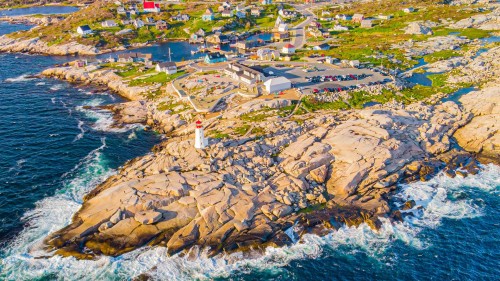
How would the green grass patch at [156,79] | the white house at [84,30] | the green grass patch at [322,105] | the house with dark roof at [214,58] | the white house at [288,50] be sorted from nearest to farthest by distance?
the green grass patch at [322,105]
the green grass patch at [156,79]
the house with dark roof at [214,58]
the white house at [288,50]
the white house at [84,30]

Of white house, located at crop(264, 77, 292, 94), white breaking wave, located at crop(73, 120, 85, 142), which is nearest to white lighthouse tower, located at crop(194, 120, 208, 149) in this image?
white house, located at crop(264, 77, 292, 94)

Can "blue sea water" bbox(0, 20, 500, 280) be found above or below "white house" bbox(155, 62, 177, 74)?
below

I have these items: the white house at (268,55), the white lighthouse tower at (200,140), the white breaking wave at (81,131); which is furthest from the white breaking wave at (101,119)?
the white house at (268,55)

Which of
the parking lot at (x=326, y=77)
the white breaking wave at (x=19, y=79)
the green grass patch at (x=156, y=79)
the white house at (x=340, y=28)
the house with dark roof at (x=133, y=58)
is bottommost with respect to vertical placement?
the parking lot at (x=326, y=77)

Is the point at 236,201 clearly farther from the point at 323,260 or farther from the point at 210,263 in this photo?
the point at 323,260

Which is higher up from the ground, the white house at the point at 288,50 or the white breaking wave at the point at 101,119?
the white house at the point at 288,50

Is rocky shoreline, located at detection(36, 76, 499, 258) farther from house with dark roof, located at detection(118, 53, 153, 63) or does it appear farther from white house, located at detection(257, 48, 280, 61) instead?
house with dark roof, located at detection(118, 53, 153, 63)

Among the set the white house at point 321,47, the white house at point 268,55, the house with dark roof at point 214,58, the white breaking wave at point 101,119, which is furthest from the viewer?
the white house at point 321,47

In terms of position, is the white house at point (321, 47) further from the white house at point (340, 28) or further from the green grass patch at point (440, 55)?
the white house at point (340, 28)
